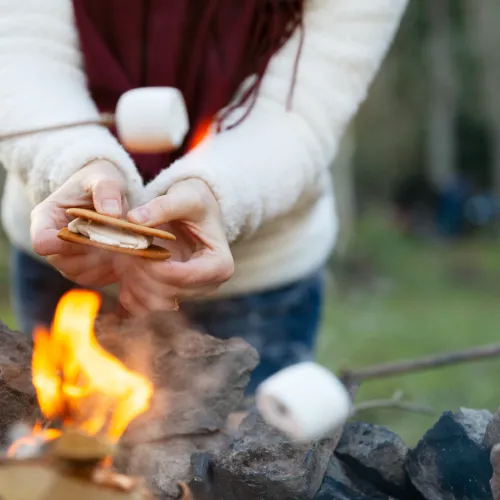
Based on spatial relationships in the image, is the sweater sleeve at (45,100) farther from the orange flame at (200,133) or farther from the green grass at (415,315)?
the green grass at (415,315)

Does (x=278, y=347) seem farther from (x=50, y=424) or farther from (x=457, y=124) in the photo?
(x=457, y=124)

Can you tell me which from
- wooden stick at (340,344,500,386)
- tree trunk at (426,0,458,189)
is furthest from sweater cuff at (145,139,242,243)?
tree trunk at (426,0,458,189)

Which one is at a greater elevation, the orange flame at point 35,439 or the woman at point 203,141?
the woman at point 203,141

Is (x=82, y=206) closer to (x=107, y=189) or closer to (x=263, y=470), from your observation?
(x=107, y=189)

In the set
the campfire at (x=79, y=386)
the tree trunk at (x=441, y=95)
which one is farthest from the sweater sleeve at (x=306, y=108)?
the tree trunk at (x=441, y=95)

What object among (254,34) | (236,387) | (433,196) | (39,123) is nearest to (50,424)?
(236,387)

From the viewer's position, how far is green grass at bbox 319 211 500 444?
268cm

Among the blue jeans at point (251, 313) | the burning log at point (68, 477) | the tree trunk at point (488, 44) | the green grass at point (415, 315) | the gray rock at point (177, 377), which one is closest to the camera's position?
the burning log at point (68, 477)

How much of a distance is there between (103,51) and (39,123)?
0.63 ft

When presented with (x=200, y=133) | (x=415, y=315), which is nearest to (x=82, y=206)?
(x=200, y=133)

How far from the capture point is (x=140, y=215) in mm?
823

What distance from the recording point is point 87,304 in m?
0.88

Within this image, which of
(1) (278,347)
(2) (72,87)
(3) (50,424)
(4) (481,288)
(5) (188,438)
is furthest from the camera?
(4) (481,288)

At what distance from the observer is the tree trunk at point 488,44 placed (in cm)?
1085
